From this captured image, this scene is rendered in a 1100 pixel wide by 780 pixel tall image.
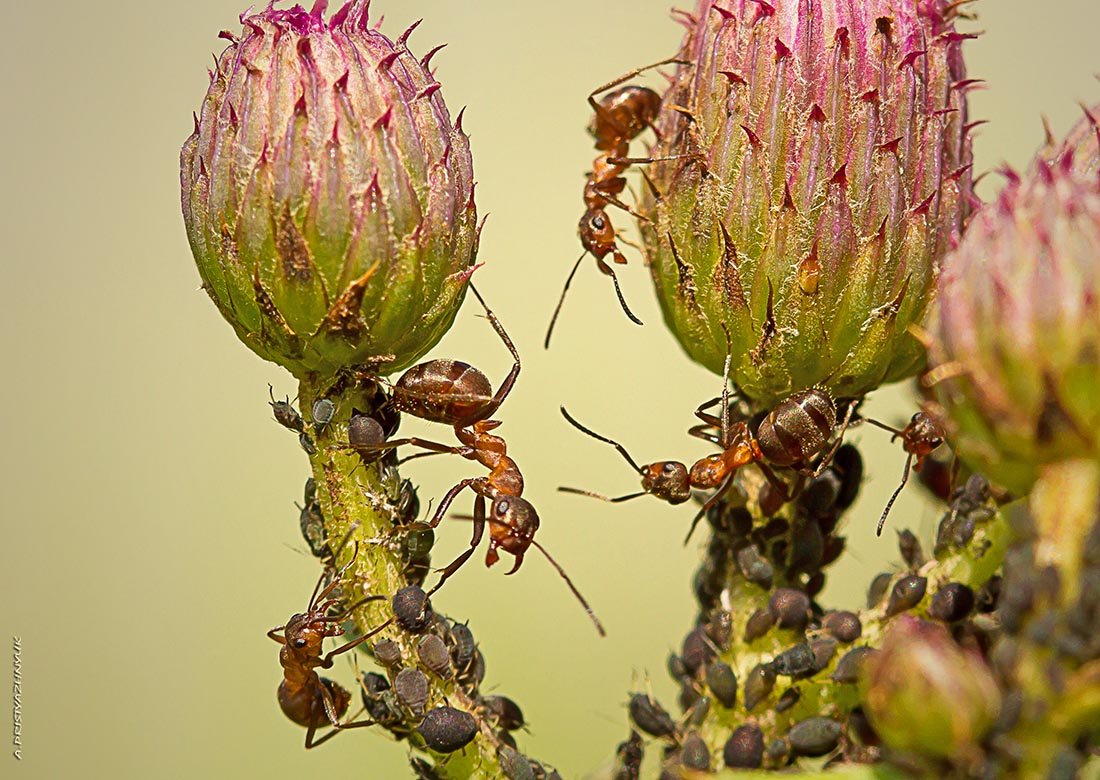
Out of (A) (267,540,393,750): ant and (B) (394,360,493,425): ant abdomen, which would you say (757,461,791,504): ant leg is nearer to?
(B) (394,360,493,425): ant abdomen

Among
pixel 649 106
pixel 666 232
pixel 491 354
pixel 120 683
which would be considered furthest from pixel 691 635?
pixel 120 683

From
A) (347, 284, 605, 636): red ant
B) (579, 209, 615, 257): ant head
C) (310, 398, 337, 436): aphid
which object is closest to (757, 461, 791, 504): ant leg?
(347, 284, 605, 636): red ant

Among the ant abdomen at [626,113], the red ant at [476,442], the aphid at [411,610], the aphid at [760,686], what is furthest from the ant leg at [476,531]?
the ant abdomen at [626,113]

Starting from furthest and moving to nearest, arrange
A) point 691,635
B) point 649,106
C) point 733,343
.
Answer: point 649,106, point 691,635, point 733,343

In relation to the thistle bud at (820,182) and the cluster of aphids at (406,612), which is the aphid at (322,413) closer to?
the cluster of aphids at (406,612)

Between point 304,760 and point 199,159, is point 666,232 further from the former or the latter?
point 304,760

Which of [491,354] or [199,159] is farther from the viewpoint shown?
[491,354]

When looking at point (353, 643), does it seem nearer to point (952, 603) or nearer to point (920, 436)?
point (952, 603)
